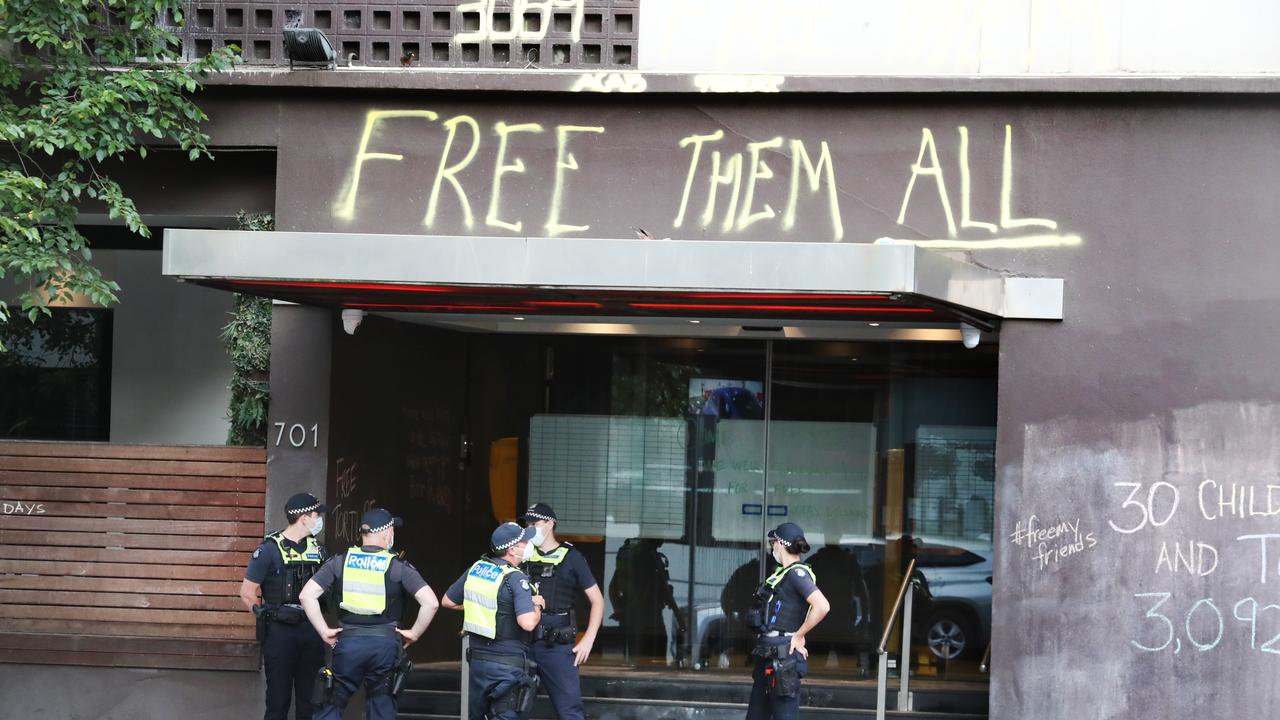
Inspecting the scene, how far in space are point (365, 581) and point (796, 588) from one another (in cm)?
275

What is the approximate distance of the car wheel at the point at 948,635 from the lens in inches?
454

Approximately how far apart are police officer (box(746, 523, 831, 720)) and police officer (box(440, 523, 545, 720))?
152cm

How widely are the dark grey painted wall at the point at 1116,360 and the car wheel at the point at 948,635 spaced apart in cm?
245

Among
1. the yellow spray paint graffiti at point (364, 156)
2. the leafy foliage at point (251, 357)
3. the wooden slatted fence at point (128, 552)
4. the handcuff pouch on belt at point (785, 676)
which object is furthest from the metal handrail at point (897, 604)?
the yellow spray paint graffiti at point (364, 156)

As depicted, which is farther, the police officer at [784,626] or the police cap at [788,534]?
the police cap at [788,534]

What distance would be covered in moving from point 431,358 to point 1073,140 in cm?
548

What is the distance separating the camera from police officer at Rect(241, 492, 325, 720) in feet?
29.5

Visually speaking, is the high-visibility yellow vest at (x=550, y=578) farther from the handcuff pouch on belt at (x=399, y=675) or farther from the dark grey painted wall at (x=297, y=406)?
the dark grey painted wall at (x=297, y=406)

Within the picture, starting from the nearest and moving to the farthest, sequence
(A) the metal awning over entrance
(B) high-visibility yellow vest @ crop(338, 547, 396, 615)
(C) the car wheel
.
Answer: (A) the metal awning over entrance
(B) high-visibility yellow vest @ crop(338, 547, 396, 615)
(C) the car wheel

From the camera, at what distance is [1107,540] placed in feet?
29.7

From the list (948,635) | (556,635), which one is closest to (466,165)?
(556,635)

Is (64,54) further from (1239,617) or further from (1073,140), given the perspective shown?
(1239,617)

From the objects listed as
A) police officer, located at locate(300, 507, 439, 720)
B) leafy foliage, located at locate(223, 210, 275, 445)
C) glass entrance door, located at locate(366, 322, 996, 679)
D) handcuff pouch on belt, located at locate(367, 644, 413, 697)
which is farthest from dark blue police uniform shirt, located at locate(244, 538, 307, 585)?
glass entrance door, located at locate(366, 322, 996, 679)

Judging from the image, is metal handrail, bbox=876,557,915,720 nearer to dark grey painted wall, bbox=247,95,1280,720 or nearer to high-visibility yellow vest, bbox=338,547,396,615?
dark grey painted wall, bbox=247,95,1280,720
